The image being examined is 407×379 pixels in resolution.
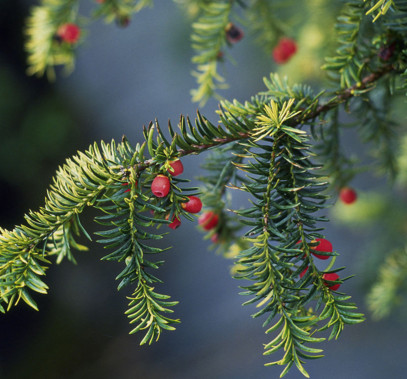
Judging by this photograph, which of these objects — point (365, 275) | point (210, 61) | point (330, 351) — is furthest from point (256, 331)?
point (210, 61)

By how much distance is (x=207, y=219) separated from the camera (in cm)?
55

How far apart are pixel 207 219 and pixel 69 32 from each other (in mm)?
412

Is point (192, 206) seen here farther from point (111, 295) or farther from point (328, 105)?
point (111, 295)

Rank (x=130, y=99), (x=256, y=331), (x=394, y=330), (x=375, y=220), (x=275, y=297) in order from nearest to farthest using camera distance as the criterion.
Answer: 1. (x=275, y=297)
2. (x=375, y=220)
3. (x=394, y=330)
4. (x=256, y=331)
5. (x=130, y=99)

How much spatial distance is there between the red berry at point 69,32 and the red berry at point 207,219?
1.32 feet

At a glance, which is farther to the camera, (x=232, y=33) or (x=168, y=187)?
(x=232, y=33)

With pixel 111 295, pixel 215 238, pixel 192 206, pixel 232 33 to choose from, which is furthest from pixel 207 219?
pixel 111 295

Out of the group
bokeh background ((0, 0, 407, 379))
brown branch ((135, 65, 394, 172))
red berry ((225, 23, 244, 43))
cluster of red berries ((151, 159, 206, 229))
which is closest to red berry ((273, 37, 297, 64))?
red berry ((225, 23, 244, 43))

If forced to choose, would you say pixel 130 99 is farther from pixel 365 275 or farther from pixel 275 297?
pixel 275 297

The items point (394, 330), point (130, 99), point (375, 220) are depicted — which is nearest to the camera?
point (375, 220)

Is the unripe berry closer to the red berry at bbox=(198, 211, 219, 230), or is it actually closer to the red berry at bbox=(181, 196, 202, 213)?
the red berry at bbox=(198, 211, 219, 230)

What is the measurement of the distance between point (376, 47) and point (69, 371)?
6.57ft

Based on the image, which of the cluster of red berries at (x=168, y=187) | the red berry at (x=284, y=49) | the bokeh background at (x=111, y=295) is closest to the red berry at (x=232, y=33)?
the red berry at (x=284, y=49)

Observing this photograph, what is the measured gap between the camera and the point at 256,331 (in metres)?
2.16
